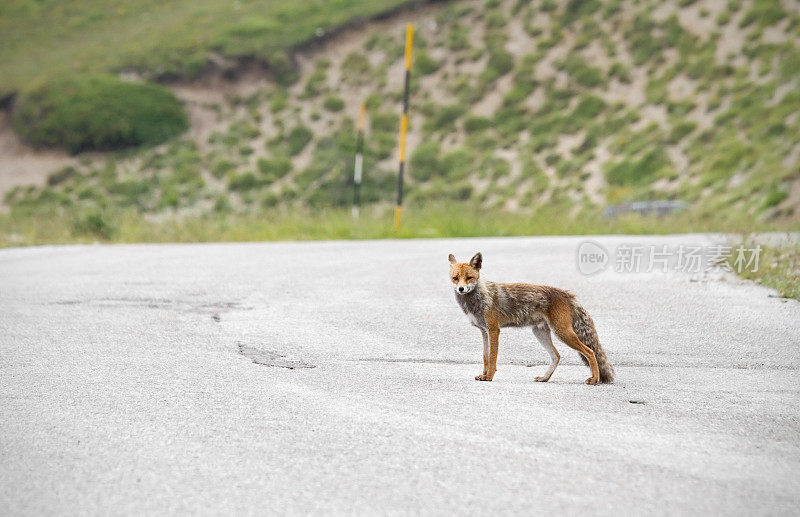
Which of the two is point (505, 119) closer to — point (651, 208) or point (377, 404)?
point (651, 208)

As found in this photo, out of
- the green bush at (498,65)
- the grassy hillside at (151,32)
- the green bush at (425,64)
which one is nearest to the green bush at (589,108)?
the green bush at (498,65)

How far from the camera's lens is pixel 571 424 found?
5.15 metres

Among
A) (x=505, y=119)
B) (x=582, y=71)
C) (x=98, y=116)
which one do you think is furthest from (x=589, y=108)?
(x=98, y=116)

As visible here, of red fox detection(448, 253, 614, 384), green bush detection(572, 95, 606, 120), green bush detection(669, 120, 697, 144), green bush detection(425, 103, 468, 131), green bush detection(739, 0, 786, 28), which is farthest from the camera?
green bush detection(425, 103, 468, 131)

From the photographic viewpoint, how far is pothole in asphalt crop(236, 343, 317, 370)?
6.86 m

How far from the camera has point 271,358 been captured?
23.2 feet

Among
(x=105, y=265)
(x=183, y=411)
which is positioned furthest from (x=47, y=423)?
(x=105, y=265)

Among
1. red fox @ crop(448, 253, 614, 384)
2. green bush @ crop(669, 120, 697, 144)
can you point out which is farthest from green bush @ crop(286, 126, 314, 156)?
red fox @ crop(448, 253, 614, 384)

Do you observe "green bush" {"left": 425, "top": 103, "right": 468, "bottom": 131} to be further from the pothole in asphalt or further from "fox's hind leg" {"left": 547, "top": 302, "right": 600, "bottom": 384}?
"fox's hind leg" {"left": 547, "top": 302, "right": 600, "bottom": 384}

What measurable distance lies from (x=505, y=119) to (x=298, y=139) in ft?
30.8

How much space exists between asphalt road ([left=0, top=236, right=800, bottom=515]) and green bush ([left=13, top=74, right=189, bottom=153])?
114ft

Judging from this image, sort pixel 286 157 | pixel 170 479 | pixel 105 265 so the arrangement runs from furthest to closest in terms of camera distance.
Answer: pixel 286 157 → pixel 105 265 → pixel 170 479

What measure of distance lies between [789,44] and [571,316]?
33312 mm

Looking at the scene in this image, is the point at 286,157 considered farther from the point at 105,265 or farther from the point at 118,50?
the point at 105,265
